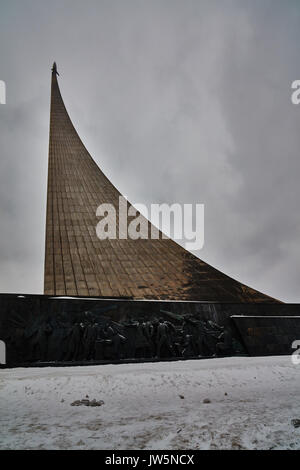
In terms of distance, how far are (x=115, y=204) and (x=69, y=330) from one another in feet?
17.6

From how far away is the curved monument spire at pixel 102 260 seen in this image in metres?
6.70

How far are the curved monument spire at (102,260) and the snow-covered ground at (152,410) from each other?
12.4ft

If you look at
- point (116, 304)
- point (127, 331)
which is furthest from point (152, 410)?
point (116, 304)

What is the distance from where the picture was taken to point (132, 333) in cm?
404

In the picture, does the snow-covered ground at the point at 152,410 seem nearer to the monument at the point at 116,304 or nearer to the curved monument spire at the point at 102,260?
the monument at the point at 116,304

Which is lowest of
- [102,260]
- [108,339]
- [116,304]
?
[108,339]

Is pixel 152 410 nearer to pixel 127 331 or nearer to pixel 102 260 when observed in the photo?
pixel 127 331

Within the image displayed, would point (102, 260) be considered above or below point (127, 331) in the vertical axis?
above

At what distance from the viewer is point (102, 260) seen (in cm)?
731

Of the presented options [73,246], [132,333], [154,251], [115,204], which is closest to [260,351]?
[132,333]

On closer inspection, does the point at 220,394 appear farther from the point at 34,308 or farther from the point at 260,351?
the point at 260,351

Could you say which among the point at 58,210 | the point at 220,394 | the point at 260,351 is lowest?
the point at 260,351

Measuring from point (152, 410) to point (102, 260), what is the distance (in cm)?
565

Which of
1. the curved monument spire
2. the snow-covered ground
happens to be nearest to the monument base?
the snow-covered ground
